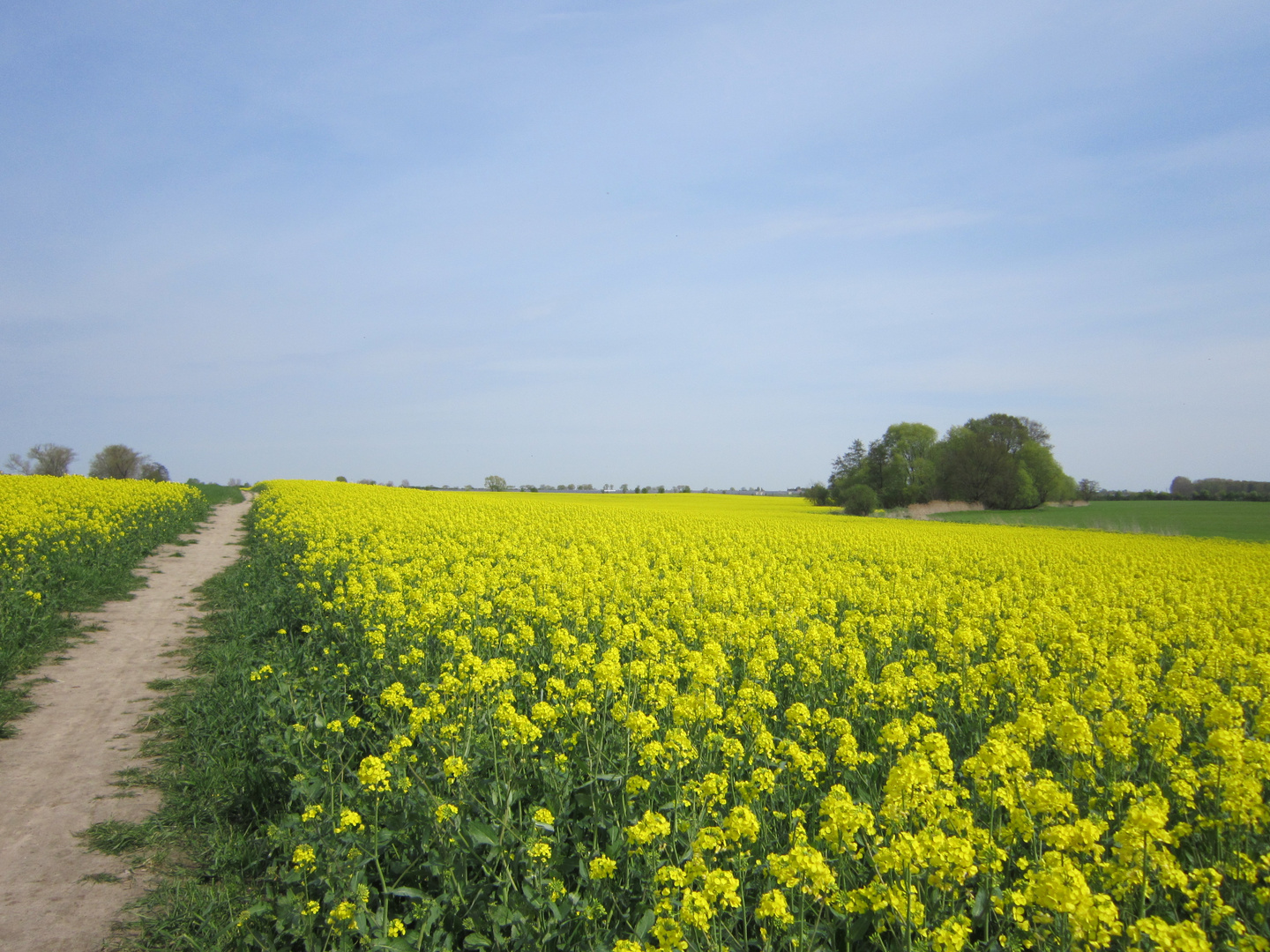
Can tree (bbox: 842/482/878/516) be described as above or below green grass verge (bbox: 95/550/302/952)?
above

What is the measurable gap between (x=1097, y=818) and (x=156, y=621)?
1228cm

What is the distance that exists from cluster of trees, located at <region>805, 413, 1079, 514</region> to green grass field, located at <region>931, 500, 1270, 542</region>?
12.2 ft

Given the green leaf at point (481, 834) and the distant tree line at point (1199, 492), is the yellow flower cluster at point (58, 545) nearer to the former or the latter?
the green leaf at point (481, 834)

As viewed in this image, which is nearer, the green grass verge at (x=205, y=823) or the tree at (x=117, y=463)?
the green grass verge at (x=205, y=823)

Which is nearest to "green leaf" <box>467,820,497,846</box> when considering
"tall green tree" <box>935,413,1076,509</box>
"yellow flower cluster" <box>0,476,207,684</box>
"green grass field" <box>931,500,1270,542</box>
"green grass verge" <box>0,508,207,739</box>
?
"green grass verge" <box>0,508,207,739</box>

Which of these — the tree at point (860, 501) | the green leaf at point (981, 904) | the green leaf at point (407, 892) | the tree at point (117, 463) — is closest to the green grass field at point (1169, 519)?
the tree at point (860, 501)

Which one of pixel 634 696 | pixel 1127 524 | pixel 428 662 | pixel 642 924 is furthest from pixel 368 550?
pixel 1127 524

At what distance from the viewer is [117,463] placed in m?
71.4

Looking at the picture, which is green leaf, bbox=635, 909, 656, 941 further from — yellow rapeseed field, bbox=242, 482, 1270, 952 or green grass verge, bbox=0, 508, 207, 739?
green grass verge, bbox=0, 508, 207, 739

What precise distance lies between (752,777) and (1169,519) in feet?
172

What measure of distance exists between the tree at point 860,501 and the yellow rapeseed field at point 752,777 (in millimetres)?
46921

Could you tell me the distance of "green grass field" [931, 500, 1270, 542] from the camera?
119ft

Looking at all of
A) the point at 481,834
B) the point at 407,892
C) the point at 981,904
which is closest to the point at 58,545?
the point at 407,892

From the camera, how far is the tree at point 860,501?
185 ft
